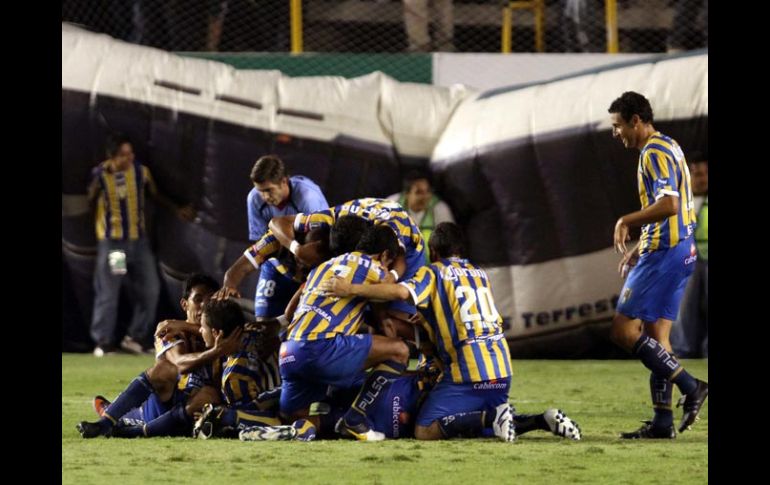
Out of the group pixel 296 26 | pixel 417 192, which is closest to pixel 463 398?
pixel 417 192

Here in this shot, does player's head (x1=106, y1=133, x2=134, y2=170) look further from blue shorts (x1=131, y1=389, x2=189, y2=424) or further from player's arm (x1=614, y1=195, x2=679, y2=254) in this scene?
player's arm (x1=614, y1=195, x2=679, y2=254)

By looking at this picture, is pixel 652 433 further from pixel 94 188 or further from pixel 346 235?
pixel 94 188

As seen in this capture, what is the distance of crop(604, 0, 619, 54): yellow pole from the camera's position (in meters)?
12.5

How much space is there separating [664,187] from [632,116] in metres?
0.40

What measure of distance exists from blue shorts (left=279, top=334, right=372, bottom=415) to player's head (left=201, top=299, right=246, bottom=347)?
29 centimetres

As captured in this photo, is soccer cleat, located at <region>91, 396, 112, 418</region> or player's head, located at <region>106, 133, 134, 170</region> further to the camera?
player's head, located at <region>106, 133, 134, 170</region>

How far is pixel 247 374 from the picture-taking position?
7.07 meters

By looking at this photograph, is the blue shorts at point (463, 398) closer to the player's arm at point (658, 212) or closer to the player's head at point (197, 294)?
the player's arm at point (658, 212)

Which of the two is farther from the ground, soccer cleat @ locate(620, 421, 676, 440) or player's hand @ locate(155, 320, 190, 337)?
player's hand @ locate(155, 320, 190, 337)

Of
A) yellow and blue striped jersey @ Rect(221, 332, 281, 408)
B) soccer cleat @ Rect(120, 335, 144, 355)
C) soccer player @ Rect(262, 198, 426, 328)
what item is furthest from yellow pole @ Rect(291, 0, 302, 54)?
yellow and blue striped jersey @ Rect(221, 332, 281, 408)

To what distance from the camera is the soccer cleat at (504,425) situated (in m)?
6.51

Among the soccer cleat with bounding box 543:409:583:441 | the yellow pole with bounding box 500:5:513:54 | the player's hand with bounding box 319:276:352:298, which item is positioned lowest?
the soccer cleat with bounding box 543:409:583:441
